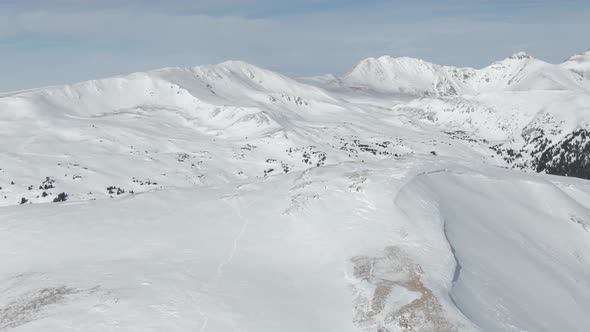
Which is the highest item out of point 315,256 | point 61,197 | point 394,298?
point 394,298

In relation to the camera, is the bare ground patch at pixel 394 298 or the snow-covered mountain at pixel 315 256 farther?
the snow-covered mountain at pixel 315 256

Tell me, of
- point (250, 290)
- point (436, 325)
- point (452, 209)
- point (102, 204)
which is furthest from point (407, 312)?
point (102, 204)

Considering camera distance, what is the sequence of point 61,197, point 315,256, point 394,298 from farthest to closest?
point 61,197 → point 315,256 → point 394,298

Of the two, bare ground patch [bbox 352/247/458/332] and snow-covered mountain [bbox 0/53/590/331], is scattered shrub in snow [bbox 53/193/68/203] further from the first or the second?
bare ground patch [bbox 352/247/458/332]

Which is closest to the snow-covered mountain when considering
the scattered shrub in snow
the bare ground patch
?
the bare ground patch

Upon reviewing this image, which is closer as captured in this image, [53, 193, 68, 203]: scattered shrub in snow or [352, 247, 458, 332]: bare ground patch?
[352, 247, 458, 332]: bare ground patch

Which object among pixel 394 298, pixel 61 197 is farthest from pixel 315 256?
pixel 61 197

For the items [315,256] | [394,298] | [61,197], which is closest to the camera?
[394,298]

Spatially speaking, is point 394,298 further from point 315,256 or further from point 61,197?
point 61,197

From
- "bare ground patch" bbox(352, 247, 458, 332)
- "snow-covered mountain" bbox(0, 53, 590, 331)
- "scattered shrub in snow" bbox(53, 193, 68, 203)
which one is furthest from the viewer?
"scattered shrub in snow" bbox(53, 193, 68, 203)

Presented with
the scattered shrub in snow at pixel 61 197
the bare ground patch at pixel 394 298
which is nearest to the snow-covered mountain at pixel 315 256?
the bare ground patch at pixel 394 298

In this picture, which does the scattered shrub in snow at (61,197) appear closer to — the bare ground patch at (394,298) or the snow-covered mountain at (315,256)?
the snow-covered mountain at (315,256)

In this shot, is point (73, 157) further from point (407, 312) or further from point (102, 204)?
point (407, 312)
